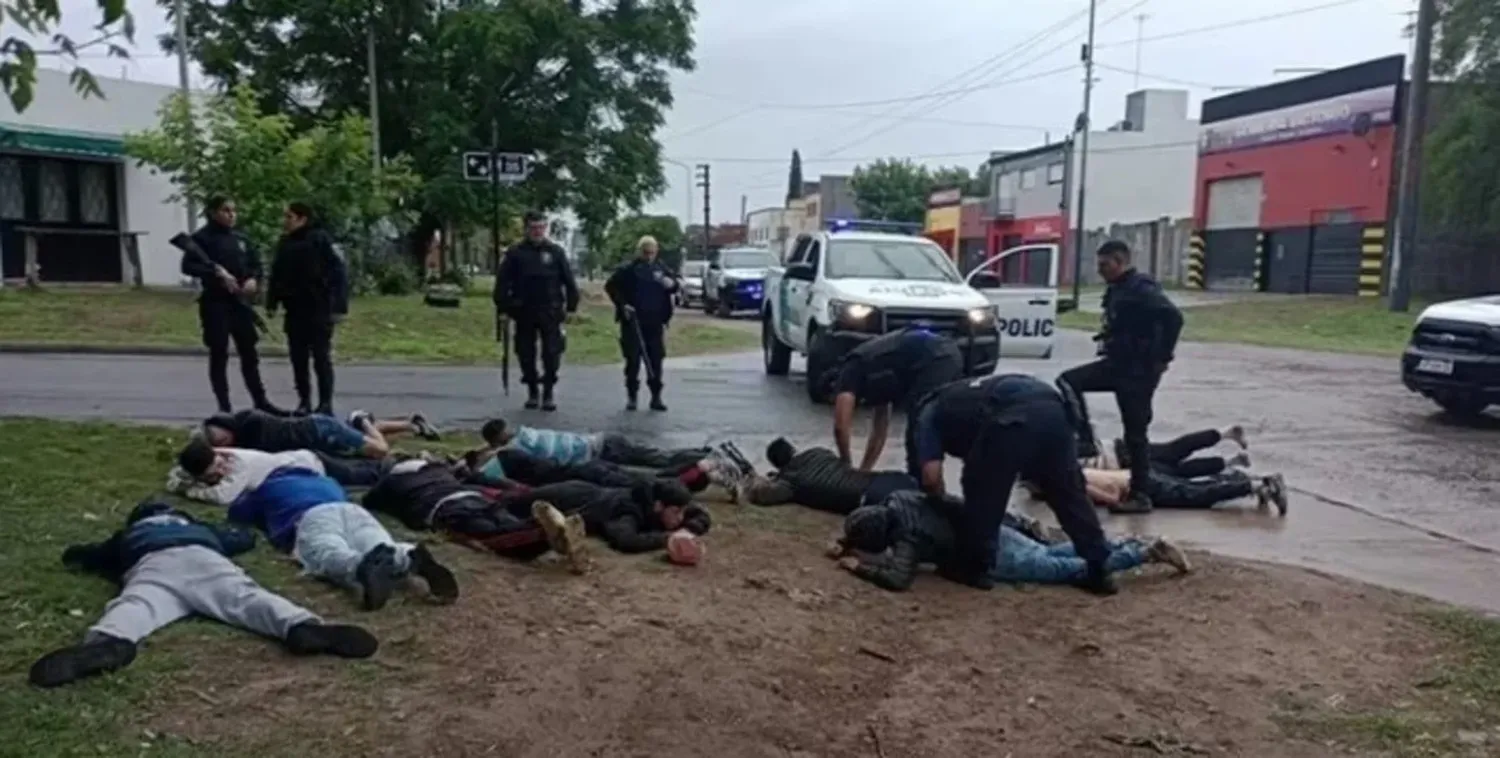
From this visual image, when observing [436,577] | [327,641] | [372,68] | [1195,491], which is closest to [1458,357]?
[1195,491]

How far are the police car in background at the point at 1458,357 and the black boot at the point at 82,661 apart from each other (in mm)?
13117

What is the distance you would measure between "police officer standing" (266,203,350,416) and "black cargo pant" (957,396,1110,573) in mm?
6151

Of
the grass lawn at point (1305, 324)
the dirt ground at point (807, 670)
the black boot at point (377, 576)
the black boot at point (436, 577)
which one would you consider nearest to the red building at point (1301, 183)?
the grass lawn at point (1305, 324)

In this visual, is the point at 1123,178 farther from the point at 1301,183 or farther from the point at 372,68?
→ the point at 372,68

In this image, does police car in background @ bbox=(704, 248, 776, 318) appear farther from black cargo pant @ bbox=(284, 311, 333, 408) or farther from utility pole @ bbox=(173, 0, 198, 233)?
black cargo pant @ bbox=(284, 311, 333, 408)

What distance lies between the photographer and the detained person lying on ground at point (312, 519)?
17.7 feet

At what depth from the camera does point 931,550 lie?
644 cm

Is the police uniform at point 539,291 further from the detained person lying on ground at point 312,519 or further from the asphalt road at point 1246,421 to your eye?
the detained person lying on ground at point 312,519

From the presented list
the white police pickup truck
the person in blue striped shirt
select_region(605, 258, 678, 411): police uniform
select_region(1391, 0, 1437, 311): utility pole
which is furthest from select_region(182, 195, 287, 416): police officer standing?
select_region(1391, 0, 1437, 311): utility pole

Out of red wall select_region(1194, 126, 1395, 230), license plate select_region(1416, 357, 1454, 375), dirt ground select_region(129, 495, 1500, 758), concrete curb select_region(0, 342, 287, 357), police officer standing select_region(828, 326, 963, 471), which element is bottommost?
dirt ground select_region(129, 495, 1500, 758)

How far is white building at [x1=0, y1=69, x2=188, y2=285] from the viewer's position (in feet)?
91.0

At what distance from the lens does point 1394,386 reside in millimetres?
16922

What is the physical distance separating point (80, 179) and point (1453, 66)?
34898mm

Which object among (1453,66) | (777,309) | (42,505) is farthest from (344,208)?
(1453,66)
